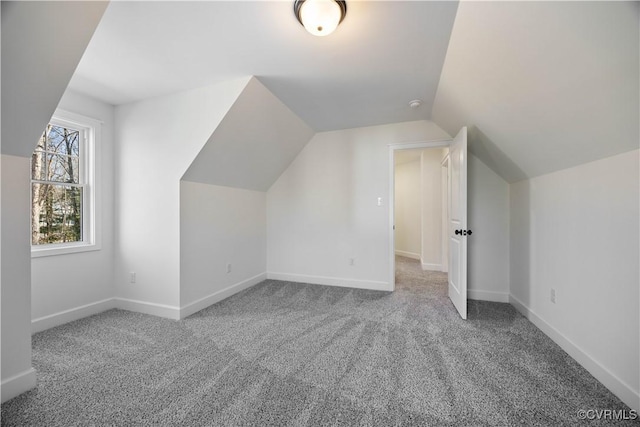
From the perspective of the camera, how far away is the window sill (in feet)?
7.58

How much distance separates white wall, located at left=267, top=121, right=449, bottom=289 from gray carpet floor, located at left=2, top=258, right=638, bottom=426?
105 cm

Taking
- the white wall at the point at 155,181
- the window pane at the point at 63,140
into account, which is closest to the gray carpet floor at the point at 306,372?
→ the white wall at the point at 155,181

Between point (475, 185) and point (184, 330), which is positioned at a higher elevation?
point (475, 185)

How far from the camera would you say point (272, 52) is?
193 cm

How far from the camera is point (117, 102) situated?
2.78 metres

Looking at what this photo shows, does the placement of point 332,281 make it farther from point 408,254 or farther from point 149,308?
point 408,254

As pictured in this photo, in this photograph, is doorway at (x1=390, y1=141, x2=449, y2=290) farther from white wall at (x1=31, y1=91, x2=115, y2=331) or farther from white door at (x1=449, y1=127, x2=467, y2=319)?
white wall at (x1=31, y1=91, x2=115, y2=331)

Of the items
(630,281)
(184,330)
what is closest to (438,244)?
(630,281)

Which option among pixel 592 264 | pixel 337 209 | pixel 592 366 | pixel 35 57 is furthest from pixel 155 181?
pixel 592 366

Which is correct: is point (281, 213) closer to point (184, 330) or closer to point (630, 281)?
point (184, 330)

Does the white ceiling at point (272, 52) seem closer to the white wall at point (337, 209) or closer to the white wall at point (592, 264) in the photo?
the white wall at point (337, 209)

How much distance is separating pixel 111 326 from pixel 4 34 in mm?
2300

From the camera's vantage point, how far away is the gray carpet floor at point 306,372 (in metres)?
1.36

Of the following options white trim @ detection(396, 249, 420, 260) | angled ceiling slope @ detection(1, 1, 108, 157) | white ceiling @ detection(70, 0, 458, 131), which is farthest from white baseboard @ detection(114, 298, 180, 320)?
white trim @ detection(396, 249, 420, 260)
